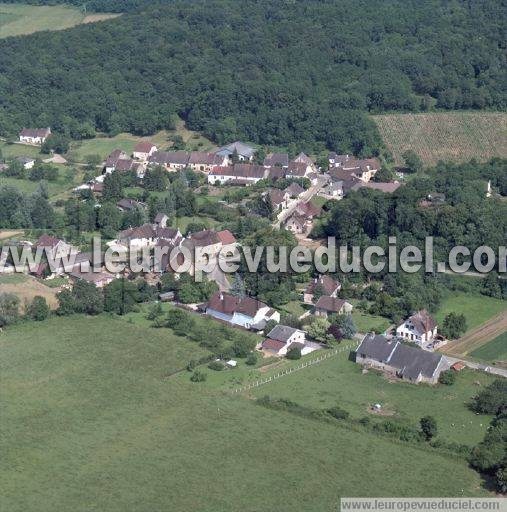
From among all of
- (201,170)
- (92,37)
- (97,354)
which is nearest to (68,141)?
(201,170)

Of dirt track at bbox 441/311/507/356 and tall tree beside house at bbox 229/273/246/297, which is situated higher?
tall tree beside house at bbox 229/273/246/297

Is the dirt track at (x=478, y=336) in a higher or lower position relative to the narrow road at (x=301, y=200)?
lower

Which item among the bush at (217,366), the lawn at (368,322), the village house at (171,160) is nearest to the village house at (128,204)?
the village house at (171,160)

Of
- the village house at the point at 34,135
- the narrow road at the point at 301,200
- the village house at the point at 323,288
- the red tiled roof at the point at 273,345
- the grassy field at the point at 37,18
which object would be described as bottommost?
the red tiled roof at the point at 273,345

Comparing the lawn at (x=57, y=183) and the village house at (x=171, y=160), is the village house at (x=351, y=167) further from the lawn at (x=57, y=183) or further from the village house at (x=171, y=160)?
the lawn at (x=57, y=183)

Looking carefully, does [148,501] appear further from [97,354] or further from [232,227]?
[232,227]

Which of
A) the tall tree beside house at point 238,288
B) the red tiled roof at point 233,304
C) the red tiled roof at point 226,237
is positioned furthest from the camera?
the red tiled roof at point 226,237

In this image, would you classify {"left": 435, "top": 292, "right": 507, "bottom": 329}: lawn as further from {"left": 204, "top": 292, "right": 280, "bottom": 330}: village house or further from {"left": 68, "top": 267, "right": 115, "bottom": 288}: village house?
{"left": 68, "top": 267, "right": 115, "bottom": 288}: village house

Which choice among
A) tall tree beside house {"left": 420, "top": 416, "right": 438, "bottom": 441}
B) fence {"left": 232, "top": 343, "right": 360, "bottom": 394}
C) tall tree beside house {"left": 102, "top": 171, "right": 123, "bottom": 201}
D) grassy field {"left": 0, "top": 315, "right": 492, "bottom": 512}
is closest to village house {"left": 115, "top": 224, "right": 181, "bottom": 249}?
tall tree beside house {"left": 102, "top": 171, "right": 123, "bottom": 201}
